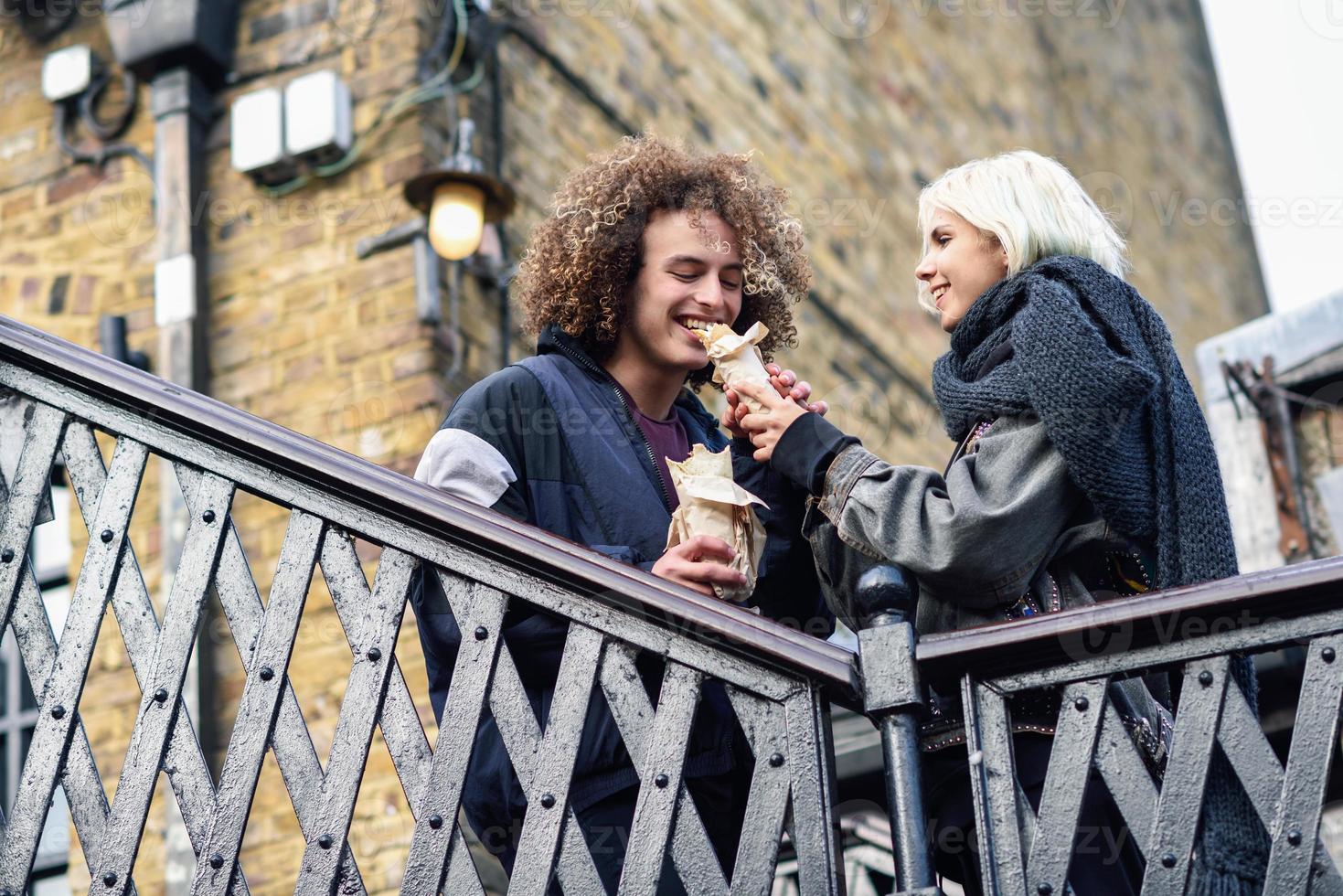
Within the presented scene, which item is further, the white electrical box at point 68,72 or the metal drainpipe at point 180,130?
the white electrical box at point 68,72

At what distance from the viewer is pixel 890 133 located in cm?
1077

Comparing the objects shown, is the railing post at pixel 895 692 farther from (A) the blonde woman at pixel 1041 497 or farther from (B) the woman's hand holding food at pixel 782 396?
(B) the woman's hand holding food at pixel 782 396

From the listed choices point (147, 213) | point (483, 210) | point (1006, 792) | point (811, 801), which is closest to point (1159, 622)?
point (1006, 792)

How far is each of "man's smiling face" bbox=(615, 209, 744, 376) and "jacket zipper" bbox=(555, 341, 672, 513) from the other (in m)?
0.11

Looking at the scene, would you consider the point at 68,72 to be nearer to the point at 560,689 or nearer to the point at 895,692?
the point at 560,689

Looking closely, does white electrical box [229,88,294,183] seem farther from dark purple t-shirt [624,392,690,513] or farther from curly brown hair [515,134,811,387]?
dark purple t-shirt [624,392,690,513]

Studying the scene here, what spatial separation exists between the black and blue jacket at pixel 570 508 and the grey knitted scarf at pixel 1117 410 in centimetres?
51

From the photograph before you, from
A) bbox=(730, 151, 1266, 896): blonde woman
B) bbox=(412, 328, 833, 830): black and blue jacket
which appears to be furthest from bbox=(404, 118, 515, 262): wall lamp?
bbox=(730, 151, 1266, 896): blonde woman

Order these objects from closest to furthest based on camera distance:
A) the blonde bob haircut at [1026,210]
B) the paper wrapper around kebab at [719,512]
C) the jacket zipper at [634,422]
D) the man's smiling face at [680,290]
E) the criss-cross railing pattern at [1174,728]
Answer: the criss-cross railing pattern at [1174,728], the paper wrapper around kebab at [719,512], the blonde bob haircut at [1026,210], the jacket zipper at [634,422], the man's smiling face at [680,290]

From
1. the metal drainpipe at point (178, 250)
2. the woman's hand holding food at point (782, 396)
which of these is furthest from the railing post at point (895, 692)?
the metal drainpipe at point (178, 250)

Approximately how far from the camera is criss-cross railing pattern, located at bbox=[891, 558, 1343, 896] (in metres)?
2.43

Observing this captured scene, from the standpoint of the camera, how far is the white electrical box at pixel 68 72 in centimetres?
738

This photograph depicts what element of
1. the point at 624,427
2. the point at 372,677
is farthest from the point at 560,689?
the point at 624,427

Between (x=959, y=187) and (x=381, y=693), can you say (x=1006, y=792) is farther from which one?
(x=959, y=187)
